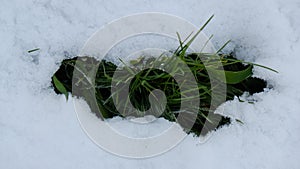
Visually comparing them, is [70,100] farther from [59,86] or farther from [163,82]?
[163,82]

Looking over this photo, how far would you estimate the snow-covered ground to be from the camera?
2.93ft

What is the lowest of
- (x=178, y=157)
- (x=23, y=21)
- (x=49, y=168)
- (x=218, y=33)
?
(x=49, y=168)

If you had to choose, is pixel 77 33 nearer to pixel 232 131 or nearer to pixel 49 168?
pixel 49 168

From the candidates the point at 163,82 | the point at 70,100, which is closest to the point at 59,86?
the point at 70,100

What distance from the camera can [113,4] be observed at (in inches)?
35.4

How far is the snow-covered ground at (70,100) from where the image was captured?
2.93 ft

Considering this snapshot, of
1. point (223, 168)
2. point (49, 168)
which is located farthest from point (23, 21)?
point (223, 168)

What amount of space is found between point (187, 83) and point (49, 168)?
0.38 metres

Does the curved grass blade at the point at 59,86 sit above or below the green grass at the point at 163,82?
below

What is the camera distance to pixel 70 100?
0.91 meters

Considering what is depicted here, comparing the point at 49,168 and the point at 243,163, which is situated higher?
the point at 243,163

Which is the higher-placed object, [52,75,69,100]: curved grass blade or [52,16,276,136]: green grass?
[52,16,276,136]: green grass

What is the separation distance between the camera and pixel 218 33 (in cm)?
89

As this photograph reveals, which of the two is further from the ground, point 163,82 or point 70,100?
point 163,82
